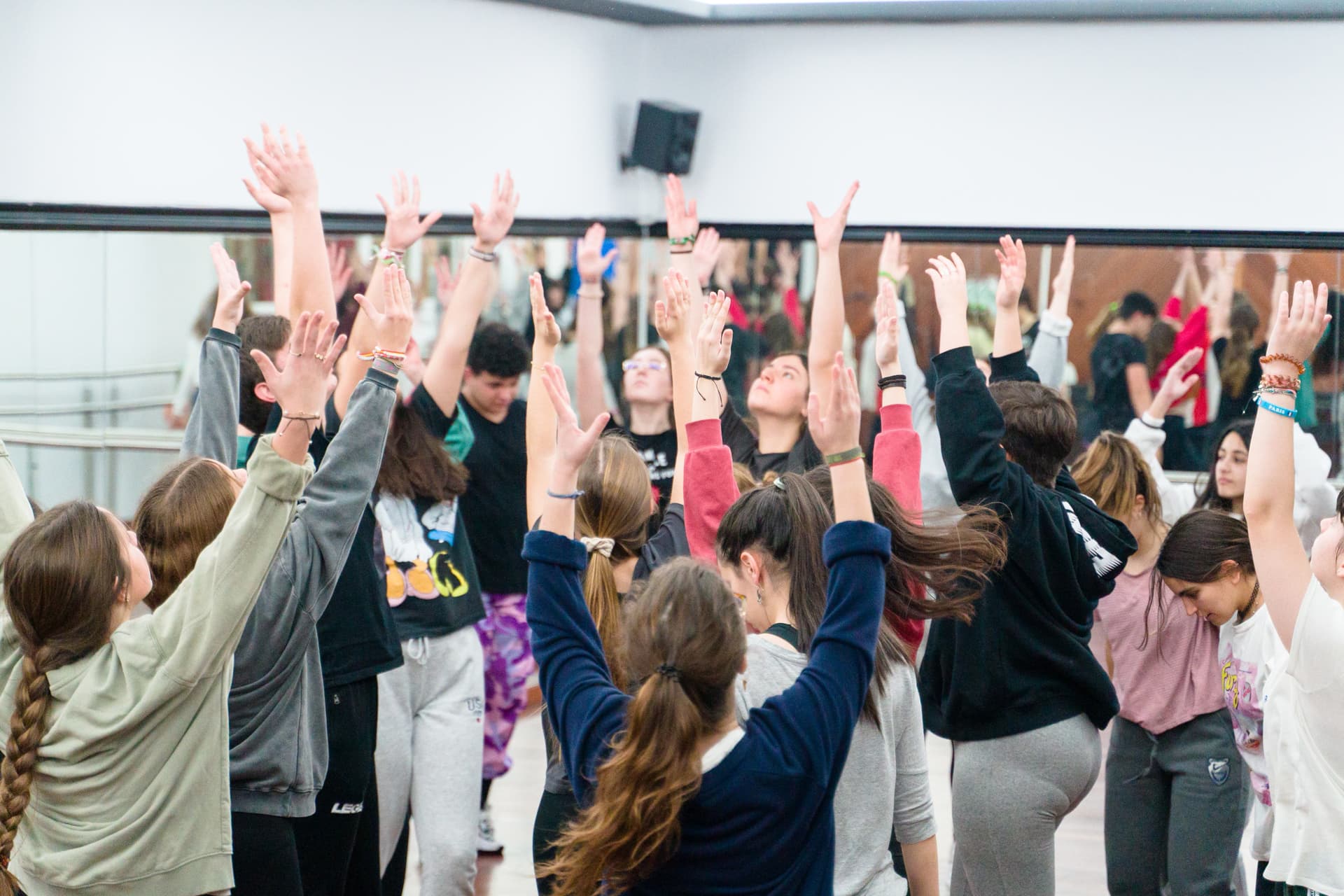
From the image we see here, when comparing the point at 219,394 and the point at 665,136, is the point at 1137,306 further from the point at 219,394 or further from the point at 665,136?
the point at 219,394

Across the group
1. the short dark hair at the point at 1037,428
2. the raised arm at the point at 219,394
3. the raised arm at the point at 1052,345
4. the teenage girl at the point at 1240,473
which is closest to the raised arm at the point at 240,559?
the raised arm at the point at 219,394

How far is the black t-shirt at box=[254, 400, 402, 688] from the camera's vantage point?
111 inches

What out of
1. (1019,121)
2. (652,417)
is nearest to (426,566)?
(652,417)

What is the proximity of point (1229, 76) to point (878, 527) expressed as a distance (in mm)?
4075

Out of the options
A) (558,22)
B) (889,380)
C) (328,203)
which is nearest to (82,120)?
(328,203)

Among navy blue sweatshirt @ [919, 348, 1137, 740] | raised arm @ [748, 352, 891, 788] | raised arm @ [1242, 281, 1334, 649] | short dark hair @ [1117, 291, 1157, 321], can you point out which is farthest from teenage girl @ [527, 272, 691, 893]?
short dark hair @ [1117, 291, 1157, 321]

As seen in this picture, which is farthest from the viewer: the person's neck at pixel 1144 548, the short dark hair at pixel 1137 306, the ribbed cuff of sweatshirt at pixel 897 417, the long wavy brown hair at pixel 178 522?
the short dark hair at pixel 1137 306

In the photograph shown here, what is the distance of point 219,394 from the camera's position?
2.71 m

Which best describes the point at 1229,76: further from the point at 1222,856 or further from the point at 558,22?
the point at 1222,856

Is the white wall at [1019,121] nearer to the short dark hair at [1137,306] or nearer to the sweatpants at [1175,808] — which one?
the short dark hair at [1137,306]

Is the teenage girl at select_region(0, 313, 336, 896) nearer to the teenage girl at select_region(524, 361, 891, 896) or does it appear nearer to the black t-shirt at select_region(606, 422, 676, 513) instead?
the teenage girl at select_region(524, 361, 891, 896)

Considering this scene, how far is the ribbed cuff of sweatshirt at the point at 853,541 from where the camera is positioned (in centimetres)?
172

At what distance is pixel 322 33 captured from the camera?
4.45 m

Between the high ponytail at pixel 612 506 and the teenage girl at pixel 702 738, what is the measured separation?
0.76 metres
